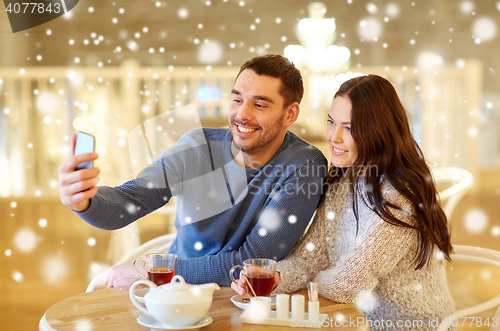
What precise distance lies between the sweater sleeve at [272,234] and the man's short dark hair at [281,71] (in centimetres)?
26

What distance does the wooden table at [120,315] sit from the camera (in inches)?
30.1

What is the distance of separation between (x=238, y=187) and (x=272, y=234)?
0.70 ft

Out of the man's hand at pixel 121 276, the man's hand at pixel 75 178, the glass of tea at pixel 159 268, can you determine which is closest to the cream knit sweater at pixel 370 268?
the glass of tea at pixel 159 268

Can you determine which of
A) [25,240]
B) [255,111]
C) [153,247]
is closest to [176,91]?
[25,240]

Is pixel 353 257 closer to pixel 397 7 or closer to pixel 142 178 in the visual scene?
pixel 142 178

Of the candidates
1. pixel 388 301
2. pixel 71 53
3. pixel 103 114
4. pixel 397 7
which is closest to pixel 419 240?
pixel 388 301

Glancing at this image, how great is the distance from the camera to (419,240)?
1.03 metres

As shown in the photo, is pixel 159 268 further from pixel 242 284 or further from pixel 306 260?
pixel 306 260

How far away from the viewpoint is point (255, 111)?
4.08 ft

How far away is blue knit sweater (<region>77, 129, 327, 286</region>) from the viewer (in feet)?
3.47

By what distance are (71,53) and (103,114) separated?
1501 millimetres

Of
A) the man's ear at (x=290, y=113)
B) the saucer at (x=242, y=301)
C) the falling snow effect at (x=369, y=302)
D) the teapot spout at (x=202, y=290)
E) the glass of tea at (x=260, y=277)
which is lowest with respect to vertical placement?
the falling snow effect at (x=369, y=302)

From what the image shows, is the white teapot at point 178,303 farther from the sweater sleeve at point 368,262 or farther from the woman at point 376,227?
the sweater sleeve at point 368,262

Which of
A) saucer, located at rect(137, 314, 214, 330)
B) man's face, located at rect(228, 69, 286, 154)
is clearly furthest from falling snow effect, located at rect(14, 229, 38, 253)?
saucer, located at rect(137, 314, 214, 330)
